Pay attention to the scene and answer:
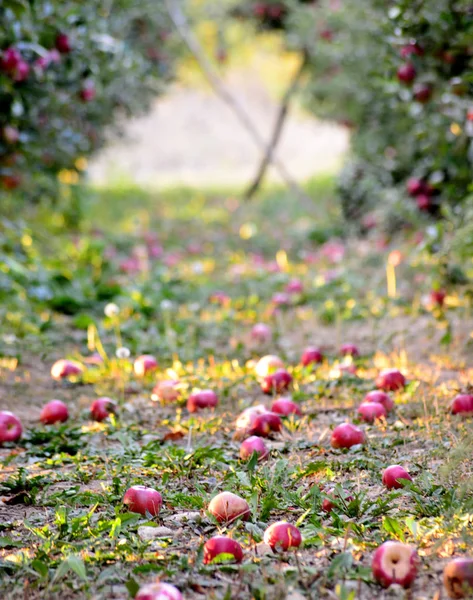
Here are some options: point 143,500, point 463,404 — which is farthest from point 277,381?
point 143,500

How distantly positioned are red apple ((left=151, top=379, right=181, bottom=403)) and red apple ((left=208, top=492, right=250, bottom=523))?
1173mm

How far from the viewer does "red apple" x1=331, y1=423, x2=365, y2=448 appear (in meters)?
2.48

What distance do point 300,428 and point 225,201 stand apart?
9.52 meters

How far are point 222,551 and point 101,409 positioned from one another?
132 centimetres

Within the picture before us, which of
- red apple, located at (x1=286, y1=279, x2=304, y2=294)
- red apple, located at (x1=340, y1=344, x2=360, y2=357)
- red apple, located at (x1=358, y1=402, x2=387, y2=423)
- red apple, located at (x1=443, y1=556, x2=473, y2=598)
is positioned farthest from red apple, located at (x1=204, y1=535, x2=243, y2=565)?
red apple, located at (x1=286, y1=279, x2=304, y2=294)

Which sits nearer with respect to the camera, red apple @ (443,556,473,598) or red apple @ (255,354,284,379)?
red apple @ (443,556,473,598)

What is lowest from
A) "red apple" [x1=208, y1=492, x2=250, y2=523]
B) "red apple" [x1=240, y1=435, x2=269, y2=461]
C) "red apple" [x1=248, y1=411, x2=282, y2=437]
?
"red apple" [x1=208, y1=492, x2=250, y2=523]

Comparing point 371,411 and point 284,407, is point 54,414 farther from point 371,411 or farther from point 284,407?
point 371,411

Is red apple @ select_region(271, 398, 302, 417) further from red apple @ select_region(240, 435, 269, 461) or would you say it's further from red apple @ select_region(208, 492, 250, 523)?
red apple @ select_region(208, 492, 250, 523)

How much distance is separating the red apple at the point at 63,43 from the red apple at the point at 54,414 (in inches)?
86.6

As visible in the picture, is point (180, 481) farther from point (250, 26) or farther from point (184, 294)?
point (250, 26)

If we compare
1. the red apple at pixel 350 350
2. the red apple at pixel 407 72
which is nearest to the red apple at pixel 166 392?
the red apple at pixel 350 350

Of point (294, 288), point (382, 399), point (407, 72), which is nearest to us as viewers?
point (382, 399)

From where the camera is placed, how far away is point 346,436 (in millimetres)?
2473
